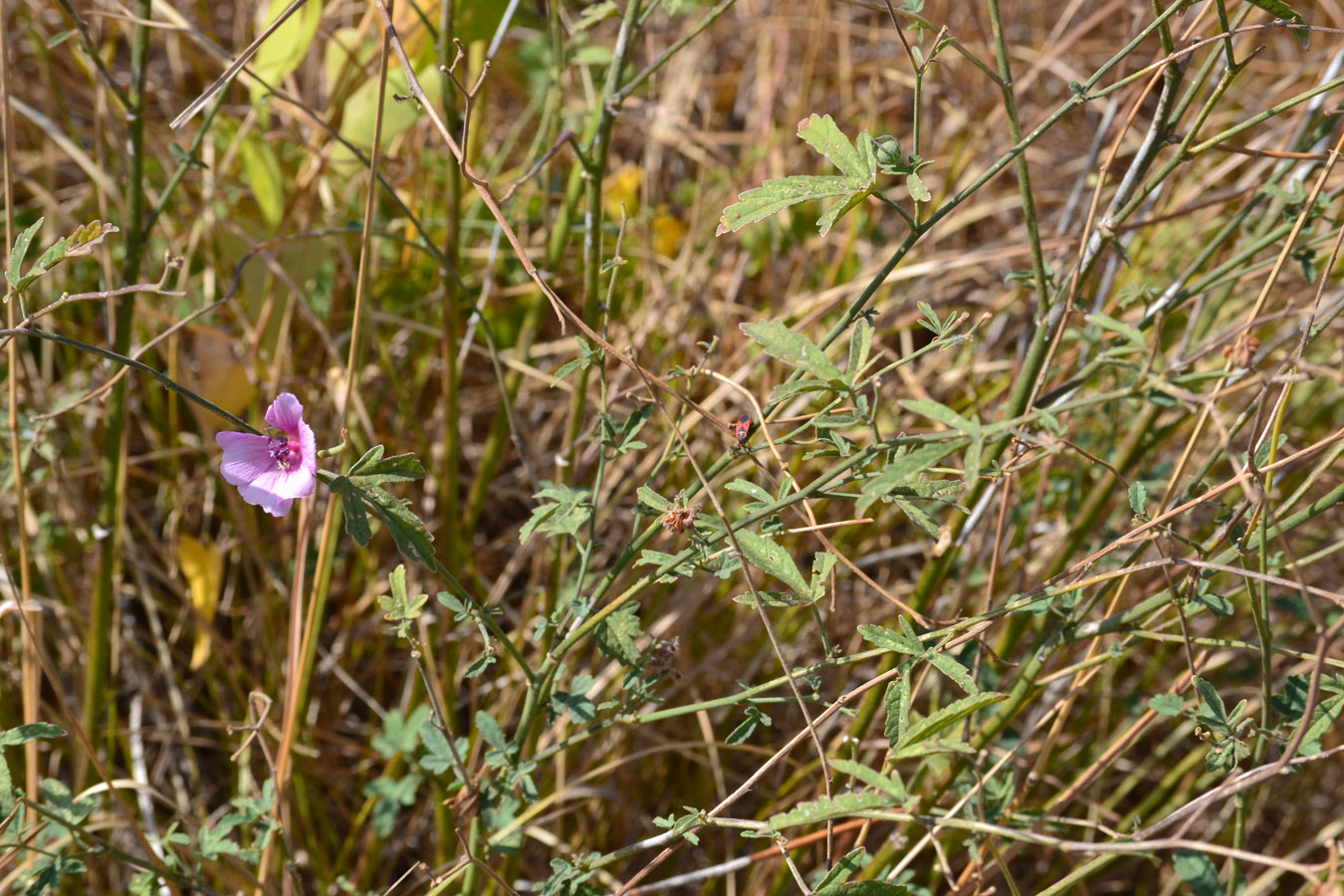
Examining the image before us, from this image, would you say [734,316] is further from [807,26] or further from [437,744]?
[437,744]

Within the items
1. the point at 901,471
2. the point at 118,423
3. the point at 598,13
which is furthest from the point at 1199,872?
the point at 118,423

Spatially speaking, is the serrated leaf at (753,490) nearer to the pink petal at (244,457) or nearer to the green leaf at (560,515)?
the green leaf at (560,515)

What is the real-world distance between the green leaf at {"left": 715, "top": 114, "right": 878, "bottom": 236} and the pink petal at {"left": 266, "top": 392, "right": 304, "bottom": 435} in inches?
12.9

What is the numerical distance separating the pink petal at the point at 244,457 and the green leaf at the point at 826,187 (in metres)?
0.37

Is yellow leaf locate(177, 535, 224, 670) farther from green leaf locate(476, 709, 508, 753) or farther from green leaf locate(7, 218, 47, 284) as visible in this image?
green leaf locate(7, 218, 47, 284)

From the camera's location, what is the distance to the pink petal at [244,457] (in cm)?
74

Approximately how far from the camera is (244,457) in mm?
758

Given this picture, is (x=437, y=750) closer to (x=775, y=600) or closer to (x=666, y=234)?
(x=775, y=600)

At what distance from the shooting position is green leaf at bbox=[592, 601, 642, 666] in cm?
85

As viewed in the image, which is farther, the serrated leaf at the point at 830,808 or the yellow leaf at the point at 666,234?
the yellow leaf at the point at 666,234

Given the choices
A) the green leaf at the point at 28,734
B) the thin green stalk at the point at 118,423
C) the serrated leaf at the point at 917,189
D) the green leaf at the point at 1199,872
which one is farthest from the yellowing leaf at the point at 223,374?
the green leaf at the point at 1199,872

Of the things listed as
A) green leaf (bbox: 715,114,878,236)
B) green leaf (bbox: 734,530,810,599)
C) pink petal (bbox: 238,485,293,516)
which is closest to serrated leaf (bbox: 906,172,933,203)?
green leaf (bbox: 715,114,878,236)

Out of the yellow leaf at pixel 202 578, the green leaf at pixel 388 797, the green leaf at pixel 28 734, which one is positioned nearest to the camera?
the green leaf at pixel 28 734

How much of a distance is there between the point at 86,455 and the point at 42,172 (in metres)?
0.59
